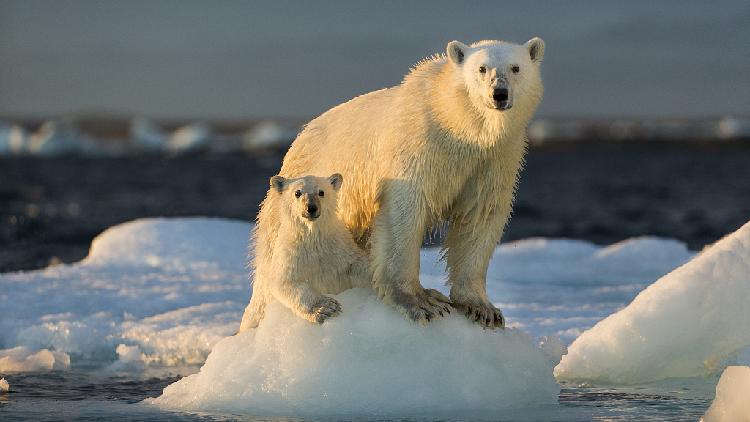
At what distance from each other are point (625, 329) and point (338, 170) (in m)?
2.63

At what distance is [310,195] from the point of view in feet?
16.3

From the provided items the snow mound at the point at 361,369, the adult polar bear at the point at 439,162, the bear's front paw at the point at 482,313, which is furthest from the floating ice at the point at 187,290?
the snow mound at the point at 361,369

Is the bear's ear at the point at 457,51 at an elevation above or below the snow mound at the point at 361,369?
above

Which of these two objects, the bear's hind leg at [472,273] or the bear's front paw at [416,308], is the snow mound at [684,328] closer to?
the bear's hind leg at [472,273]

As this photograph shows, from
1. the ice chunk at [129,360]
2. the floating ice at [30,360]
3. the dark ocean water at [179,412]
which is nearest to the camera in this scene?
the dark ocean water at [179,412]

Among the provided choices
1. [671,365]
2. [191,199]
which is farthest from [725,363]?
[191,199]

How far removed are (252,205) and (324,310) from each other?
3322 cm

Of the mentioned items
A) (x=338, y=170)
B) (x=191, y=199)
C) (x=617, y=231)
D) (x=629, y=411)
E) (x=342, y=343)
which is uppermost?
(x=191, y=199)

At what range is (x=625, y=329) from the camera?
638cm

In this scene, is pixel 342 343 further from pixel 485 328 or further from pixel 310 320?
pixel 485 328

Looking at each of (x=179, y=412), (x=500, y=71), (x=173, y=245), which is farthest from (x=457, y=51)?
(x=173, y=245)

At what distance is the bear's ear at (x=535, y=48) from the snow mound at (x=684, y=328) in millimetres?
2417

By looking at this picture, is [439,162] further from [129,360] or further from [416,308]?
[129,360]

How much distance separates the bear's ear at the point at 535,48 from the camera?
16.3 ft
